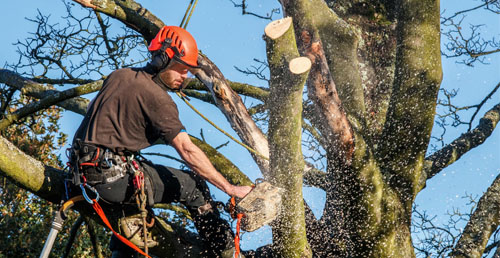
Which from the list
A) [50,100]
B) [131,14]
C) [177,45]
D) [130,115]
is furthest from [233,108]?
[50,100]

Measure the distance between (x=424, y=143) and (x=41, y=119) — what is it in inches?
228

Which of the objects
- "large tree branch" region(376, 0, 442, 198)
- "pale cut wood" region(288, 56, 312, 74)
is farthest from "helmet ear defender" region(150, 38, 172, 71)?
"large tree branch" region(376, 0, 442, 198)

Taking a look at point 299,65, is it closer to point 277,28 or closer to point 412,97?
point 277,28

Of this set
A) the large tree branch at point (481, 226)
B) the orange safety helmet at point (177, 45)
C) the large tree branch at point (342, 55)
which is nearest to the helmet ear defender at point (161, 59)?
the orange safety helmet at point (177, 45)

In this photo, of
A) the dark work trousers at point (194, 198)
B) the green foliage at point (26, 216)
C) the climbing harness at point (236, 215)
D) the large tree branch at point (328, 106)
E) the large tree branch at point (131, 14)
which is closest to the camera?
the climbing harness at point (236, 215)

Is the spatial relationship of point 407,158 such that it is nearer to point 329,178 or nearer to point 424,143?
point 424,143

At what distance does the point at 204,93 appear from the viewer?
6.46 metres

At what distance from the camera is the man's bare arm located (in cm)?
356

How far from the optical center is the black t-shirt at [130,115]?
11.7 ft

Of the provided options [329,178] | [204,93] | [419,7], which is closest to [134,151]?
[329,178]

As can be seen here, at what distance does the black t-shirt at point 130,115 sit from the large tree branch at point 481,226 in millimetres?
2581

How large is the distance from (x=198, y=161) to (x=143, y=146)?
16.7 inches

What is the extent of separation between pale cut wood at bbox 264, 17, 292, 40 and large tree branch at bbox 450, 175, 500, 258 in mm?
2388

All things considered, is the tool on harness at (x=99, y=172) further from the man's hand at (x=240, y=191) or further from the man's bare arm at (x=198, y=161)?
the man's hand at (x=240, y=191)
